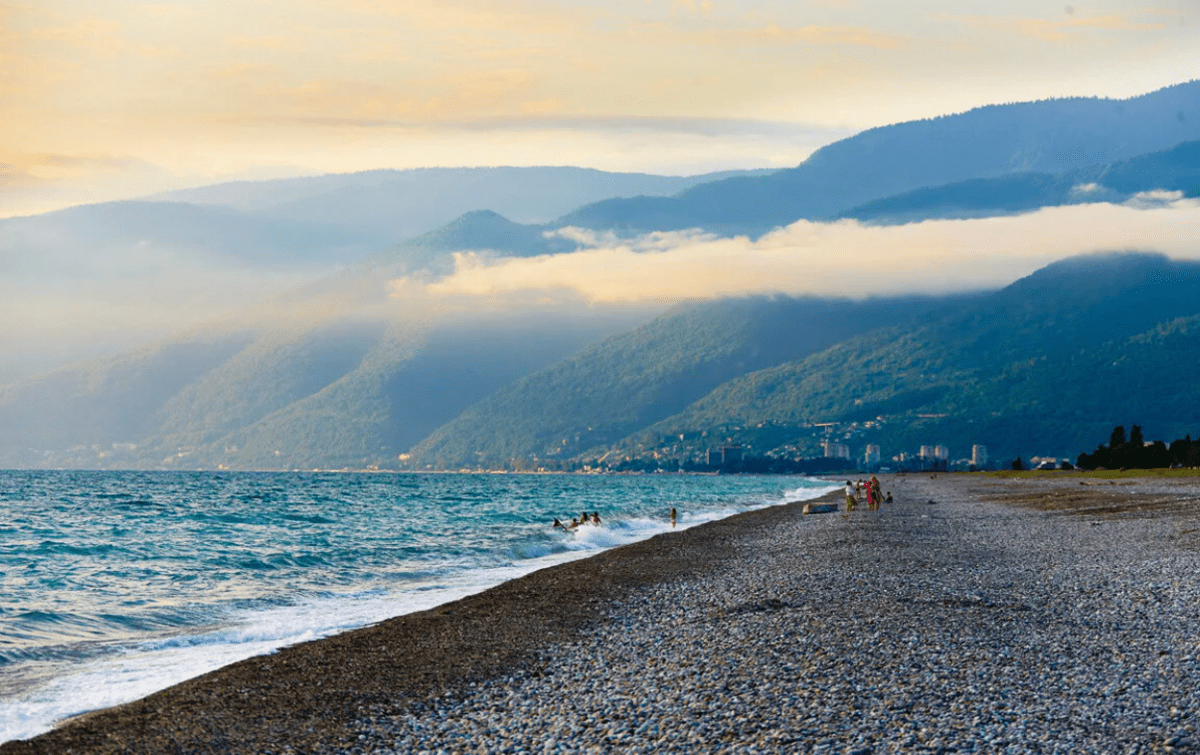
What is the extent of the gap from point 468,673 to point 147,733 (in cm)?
450

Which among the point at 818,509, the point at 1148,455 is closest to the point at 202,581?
the point at 818,509

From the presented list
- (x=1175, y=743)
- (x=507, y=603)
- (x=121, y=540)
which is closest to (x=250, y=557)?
(x=121, y=540)

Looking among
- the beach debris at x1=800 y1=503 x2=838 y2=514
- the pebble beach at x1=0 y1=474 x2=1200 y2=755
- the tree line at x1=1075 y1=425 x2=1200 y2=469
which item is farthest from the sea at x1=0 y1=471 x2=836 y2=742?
the tree line at x1=1075 y1=425 x2=1200 y2=469

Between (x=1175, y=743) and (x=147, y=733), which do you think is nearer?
(x=1175, y=743)

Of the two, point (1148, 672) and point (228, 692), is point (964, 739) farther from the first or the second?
point (228, 692)

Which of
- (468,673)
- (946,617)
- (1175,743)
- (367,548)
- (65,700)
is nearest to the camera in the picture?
(1175,743)

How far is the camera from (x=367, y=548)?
131 ft

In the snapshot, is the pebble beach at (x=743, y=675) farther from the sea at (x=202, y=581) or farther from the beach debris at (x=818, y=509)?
the beach debris at (x=818, y=509)

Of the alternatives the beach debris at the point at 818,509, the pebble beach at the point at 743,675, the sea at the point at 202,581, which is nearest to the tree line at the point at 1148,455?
the beach debris at the point at 818,509

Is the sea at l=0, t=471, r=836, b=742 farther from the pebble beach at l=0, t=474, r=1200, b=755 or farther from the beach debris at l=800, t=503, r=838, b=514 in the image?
the beach debris at l=800, t=503, r=838, b=514

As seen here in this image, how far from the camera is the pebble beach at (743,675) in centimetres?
1165

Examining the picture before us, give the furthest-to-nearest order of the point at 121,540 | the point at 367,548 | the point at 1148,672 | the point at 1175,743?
the point at 121,540 < the point at 367,548 < the point at 1148,672 < the point at 1175,743

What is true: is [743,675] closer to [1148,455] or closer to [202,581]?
[202,581]

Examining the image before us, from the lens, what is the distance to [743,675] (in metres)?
14.3
